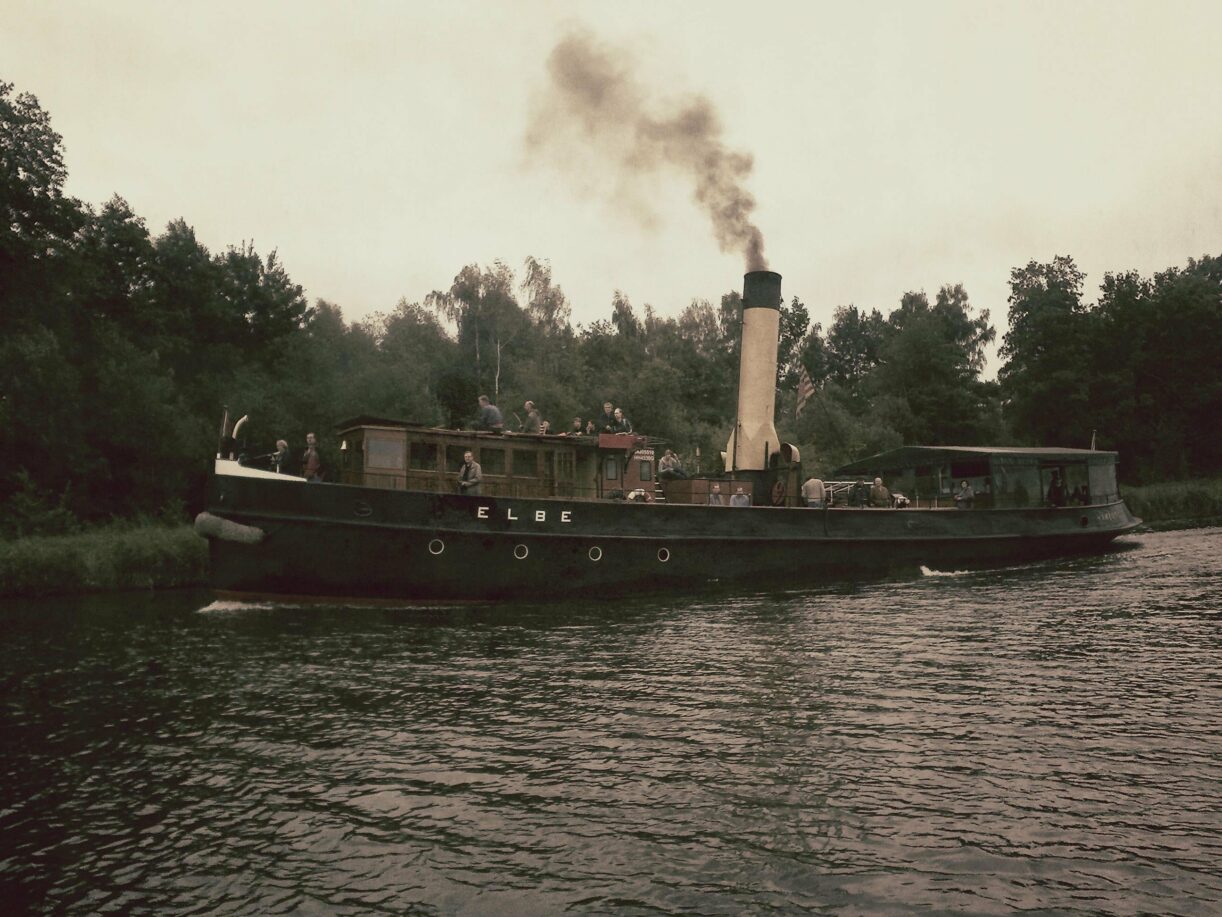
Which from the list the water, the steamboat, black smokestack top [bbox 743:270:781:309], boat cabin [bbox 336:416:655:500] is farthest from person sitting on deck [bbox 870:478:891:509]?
the water

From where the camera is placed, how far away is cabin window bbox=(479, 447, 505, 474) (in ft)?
63.3

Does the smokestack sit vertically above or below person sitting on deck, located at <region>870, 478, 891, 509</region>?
above

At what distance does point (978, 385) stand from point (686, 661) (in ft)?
194

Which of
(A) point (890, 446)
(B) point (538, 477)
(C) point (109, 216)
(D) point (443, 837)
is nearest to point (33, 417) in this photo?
(C) point (109, 216)

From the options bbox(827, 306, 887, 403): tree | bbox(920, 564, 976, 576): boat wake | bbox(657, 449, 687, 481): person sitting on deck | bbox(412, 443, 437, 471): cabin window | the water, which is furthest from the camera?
bbox(827, 306, 887, 403): tree

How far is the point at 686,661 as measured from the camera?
38.8 ft

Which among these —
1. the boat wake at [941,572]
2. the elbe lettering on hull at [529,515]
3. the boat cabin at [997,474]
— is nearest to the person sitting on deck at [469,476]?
the elbe lettering on hull at [529,515]

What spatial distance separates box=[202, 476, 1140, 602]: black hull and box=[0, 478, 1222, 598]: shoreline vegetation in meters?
8.93

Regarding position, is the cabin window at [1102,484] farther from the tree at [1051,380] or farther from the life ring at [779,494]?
the tree at [1051,380]

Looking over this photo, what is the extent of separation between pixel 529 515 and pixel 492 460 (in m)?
1.90

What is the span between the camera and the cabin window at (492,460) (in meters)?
19.3

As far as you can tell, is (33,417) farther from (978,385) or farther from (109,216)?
(978,385)

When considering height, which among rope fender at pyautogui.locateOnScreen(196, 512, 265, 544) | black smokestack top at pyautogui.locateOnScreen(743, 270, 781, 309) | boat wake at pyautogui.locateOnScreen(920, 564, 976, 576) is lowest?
boat wake at pyautogui.locateOnScreen(920, 564, 976, 576)

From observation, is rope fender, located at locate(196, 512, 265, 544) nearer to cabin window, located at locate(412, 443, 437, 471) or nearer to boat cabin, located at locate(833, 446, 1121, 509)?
cabin window, located at locate(412, 443, 437, 471)
